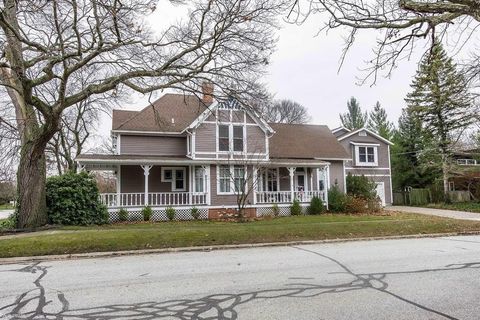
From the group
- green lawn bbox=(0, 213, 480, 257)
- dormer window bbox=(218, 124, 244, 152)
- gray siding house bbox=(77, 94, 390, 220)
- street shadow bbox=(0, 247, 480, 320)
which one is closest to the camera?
street shadow bbox=(0, 247, 480, 320)

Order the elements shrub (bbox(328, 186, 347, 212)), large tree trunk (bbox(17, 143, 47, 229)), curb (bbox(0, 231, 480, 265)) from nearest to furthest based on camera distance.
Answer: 1. curb (bbox(0, 231, 480, 265))
2. large tree trunk (bbox(17, 143, 47, 229))
3. shrub (bbox(328, 186, 347, 212))

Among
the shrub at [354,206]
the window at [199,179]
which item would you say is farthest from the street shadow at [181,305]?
the shrub at [354,206]

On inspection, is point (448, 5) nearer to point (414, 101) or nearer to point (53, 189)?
point (53, 189)

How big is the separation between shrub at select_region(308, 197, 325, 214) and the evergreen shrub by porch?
12.0 meters

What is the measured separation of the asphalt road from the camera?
505cm

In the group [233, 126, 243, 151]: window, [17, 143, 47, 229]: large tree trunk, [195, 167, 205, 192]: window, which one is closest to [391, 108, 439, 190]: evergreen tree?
[233, 126, 243, 151]: window

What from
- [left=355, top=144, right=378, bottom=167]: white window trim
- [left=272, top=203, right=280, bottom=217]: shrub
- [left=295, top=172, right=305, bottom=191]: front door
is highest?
[left=355, top=144, right=378, bottom=167]: white window trim

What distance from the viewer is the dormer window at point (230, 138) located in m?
23.6

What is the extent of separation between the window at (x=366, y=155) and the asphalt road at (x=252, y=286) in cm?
2312

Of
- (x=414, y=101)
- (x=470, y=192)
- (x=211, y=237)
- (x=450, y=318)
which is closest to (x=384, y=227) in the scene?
(x=211, y=237)

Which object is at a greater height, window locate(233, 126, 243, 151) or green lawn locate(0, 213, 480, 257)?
window locate(233, 126, 243, 151)

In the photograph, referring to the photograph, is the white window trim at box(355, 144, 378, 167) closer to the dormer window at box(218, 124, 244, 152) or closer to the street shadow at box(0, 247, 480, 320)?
the dormer window at box(218, 124, 244, 152)

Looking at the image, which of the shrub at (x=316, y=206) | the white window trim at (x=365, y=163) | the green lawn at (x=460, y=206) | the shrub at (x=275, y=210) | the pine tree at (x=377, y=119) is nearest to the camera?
the shrub at (x=275, y=210)

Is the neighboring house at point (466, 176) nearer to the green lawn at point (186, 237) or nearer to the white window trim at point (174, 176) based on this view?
the green lawn at point (186, 237)
